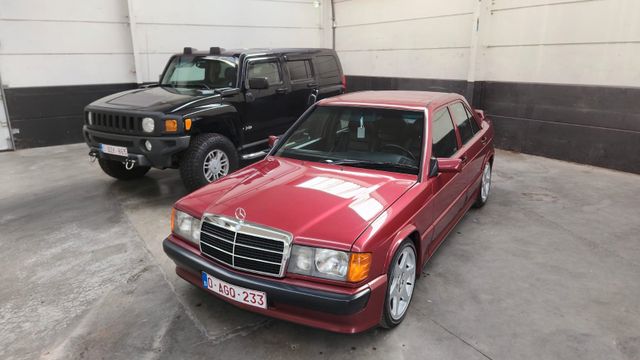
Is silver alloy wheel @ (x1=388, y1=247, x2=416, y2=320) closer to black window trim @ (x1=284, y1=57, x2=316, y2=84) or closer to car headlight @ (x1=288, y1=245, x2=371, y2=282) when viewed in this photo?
car headlight @ (x1=288, y1=245, x2=371, y2=282)

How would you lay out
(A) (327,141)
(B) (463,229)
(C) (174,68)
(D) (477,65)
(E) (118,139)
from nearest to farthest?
1. (A) (327,141)
2. (B) (463,229)
3. (E) (118,139)
4. (C) (174,68)
5. (D) (477,65)

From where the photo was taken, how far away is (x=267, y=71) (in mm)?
6039

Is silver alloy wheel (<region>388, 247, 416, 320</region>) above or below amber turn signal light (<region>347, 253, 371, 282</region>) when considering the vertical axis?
below

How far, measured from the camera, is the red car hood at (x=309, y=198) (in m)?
2.43

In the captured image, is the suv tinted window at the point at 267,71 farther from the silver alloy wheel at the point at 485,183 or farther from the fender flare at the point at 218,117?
the silver alloy wheel at the point at 485,183

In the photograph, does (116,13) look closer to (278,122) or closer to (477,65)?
(278,122)

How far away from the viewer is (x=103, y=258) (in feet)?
12.5

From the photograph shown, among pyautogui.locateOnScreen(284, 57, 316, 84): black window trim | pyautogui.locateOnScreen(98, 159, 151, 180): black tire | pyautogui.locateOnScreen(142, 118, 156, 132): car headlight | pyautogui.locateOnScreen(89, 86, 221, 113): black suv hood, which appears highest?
pyautogui.locateOnScreen(284, 57, 316, 84): black window trim

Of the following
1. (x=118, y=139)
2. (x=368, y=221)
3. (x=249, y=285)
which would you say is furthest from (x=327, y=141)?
(x=118, y=139)

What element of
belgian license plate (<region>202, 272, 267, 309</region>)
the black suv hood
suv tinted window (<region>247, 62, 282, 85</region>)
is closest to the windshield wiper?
belgian license plate (<region>202, 272, 267, 309</region>)

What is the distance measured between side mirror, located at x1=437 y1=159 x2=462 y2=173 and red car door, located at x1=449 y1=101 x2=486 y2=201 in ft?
2.30

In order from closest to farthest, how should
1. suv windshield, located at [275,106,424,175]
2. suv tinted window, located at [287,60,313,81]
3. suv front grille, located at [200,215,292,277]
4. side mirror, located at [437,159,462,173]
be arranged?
suv front grille, located at [200,215,292,277] < side mirror, located at [437,159,462,173] < suv windshield, located at [275,106,424,175] < suv tinted window, located at [287,60,313,81]

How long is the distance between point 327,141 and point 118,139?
2799 millimetres

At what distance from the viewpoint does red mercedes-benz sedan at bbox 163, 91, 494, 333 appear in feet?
7.73
